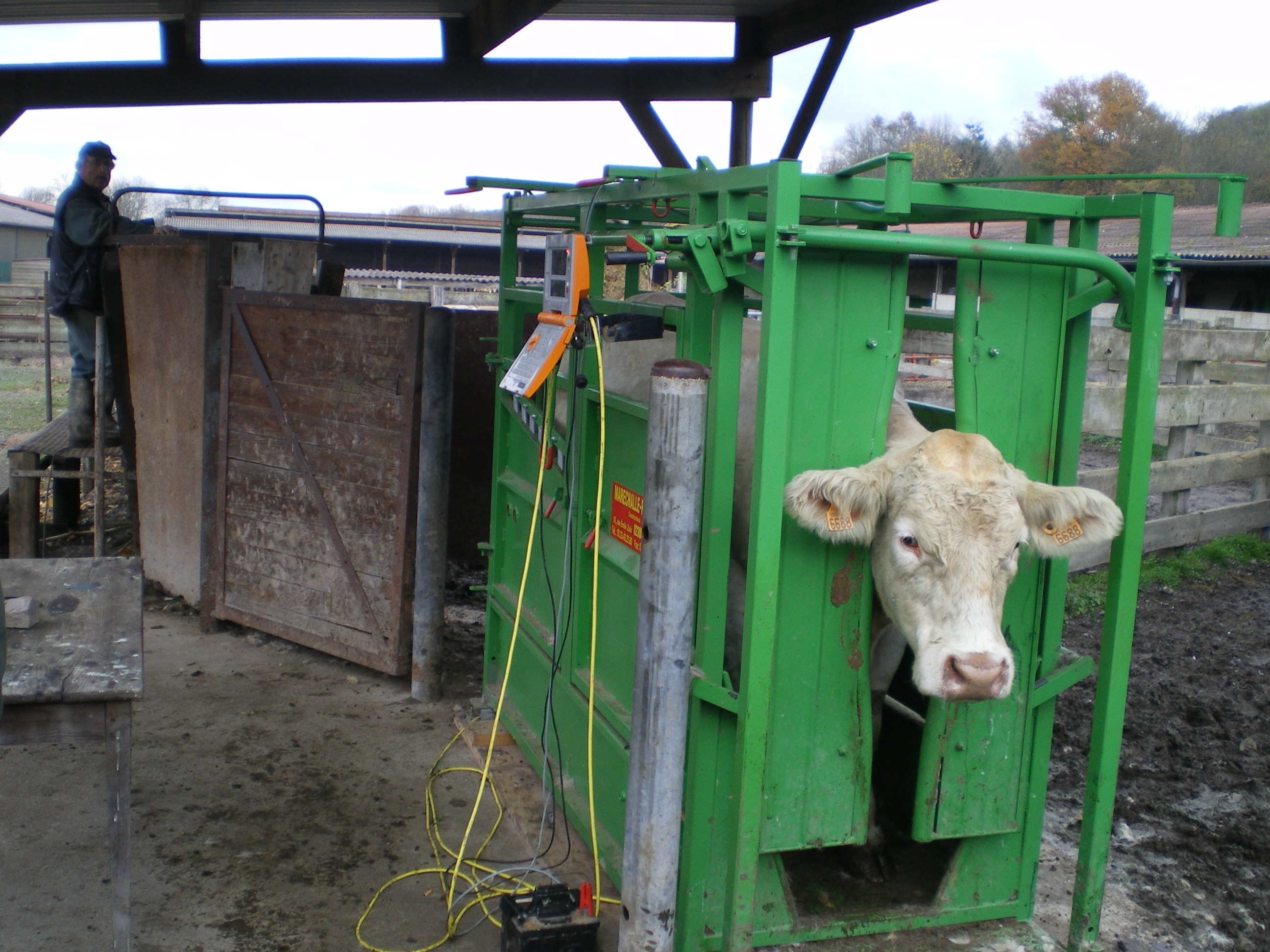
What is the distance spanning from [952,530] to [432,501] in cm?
297

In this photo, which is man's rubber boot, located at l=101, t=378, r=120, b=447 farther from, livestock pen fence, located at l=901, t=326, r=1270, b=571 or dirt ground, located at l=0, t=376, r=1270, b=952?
livestock pen fence, located at l=901, t=326, r=1270, b=571

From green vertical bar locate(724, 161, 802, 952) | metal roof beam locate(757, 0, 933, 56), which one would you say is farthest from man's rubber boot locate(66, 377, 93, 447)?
green vertical bar locate(724, 161, 802, 952)

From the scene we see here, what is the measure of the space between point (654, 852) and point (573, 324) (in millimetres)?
1410

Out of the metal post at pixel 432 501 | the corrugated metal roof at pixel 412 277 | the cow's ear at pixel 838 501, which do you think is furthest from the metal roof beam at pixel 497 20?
the corrugated metal roof at pixel 412 277

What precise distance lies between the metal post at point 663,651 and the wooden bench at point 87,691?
126cm

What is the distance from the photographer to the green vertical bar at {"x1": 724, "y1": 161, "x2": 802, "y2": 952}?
248 centimetres

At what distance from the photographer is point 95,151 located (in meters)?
6.64

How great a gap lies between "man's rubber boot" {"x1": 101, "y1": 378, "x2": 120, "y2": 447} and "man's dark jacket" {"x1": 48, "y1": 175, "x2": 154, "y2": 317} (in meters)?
0.58

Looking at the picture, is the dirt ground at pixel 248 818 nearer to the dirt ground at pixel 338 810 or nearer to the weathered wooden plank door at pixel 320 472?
the dirt ground at pixel 338 810

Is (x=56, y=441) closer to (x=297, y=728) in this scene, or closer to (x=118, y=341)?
(x=118, y=341)

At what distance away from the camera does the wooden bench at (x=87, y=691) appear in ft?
8.45

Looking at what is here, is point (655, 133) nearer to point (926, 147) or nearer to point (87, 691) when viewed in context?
point (87, 691)

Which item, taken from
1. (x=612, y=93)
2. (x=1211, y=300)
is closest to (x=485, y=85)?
(x=612, y=93)

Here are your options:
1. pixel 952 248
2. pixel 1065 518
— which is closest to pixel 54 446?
pixel 952 248
